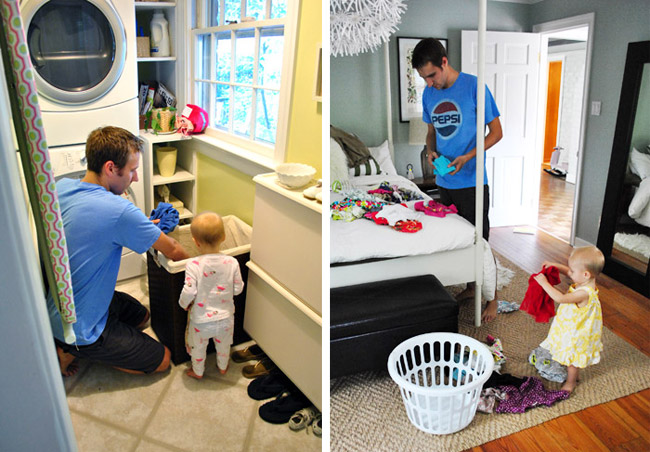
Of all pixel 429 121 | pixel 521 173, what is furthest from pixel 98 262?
pixel 521 173

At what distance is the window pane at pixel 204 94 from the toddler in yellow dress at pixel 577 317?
98 centimetres

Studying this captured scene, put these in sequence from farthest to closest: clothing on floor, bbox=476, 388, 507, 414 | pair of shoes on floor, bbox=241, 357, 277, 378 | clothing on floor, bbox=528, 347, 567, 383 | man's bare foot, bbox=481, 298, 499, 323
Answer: man's bare foot, bbox=481, 298, 499, 323 → clothing on floor, bbox=528, 347, 567, 383 → clothing on floor, bbox=476, 388, 507, 414 → pair of shoes on floor, bbox=241, 357, 277, 378

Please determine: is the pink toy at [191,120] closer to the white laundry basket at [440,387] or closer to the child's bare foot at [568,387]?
the white laundry basket at [440,387]

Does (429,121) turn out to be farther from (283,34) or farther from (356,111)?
(283,34)

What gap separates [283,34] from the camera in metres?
1.26

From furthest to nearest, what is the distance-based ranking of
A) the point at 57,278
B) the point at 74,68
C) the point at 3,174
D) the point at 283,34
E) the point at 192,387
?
1. the point at 283,34
2. the point at 192,387
3. the point at 74,68
4. the point at 57,278
5. the point at 3,174

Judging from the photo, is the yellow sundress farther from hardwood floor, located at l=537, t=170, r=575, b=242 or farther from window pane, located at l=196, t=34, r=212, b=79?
window pane, located at l=196, t=34, r=212, b=79

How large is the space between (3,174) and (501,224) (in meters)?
1.33

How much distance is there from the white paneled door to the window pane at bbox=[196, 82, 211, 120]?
61 centimetres

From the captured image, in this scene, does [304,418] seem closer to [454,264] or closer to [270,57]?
[454,264]

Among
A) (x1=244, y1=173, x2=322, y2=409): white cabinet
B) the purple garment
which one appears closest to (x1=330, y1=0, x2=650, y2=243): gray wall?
(x1=244, y1=173, x2=322, y2=409): white cabinet

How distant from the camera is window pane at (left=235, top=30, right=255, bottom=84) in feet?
4.41

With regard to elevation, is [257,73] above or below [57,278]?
above

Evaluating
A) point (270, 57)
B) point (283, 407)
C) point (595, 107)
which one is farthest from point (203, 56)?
point (595, 107)
